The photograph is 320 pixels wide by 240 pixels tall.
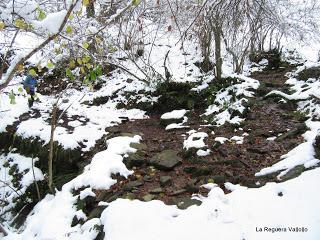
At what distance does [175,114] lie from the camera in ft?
27.9

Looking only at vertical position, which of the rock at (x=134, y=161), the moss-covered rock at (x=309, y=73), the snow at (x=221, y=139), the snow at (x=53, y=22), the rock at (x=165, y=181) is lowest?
the rock at (x=165, y=181)

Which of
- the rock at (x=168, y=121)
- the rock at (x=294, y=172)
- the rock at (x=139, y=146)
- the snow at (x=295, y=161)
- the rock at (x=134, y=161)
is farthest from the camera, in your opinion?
the rock at (x=168, y=121)

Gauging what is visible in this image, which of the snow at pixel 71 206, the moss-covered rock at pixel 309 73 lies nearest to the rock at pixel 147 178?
the snow at pixel 71 206

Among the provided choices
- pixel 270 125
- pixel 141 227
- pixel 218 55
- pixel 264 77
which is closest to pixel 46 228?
pixel 141 227

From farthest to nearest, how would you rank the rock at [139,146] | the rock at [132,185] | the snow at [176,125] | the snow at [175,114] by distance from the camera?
the snow at [175,114], the snow at [176,125], the rock at [139,146], the rock at [132,185]

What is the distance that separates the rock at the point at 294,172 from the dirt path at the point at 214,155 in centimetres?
22

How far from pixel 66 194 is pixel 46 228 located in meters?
0.81

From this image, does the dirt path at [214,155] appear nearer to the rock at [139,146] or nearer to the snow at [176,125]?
the rock at [139,146]

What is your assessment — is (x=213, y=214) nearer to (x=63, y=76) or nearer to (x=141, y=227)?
(x=141, y=227)

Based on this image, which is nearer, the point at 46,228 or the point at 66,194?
the point at 46,228

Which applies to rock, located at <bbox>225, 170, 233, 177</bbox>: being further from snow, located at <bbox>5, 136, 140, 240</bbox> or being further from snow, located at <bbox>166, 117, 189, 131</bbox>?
snow, located at <bbox>166, 117, 189, 131</bbox>

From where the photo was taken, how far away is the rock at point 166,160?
5.67 meters

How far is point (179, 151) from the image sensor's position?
6355 millimetres

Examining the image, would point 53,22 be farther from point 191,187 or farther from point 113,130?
point 113,130
